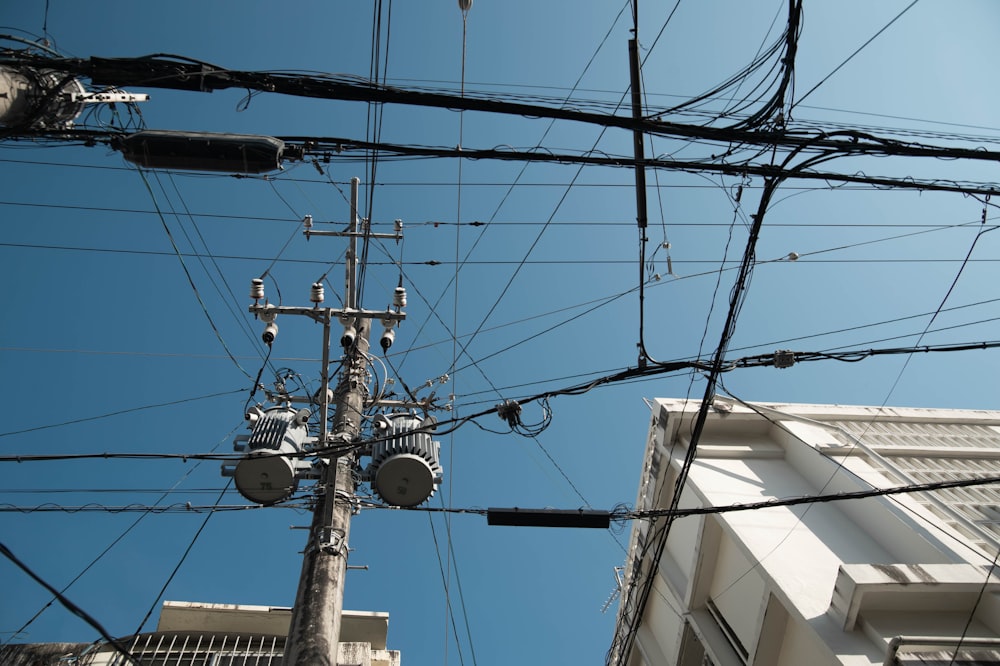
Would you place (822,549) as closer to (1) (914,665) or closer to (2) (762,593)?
(2) (762,593)

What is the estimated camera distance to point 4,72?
453 centimetres

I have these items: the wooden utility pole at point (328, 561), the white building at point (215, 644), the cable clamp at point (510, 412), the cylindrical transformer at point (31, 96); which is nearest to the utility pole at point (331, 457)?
the wooden utility pole at point (328, 561)

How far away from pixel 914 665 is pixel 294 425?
6.52 metres

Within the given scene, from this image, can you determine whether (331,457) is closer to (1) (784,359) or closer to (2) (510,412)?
(2) (510,412)

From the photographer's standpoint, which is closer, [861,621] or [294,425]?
[294,425]

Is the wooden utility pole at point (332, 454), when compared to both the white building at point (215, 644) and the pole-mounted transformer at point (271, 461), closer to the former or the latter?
the pole-mounted transformer at point (271, 461)

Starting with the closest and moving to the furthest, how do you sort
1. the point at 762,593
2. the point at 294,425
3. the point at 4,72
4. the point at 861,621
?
the point at 4,72
the point at 294,425
the point at 861,621
the point at 762,593

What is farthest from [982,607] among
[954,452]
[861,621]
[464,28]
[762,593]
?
[464,28]

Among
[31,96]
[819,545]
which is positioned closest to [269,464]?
[31,96]

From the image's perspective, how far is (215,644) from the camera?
9.91 metres

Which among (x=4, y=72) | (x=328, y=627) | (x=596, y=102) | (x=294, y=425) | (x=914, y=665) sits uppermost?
(x=596, y=102)

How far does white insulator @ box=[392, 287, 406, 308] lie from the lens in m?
→ 7.42

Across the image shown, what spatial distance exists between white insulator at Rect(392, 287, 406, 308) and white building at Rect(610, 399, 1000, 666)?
3.89 metres

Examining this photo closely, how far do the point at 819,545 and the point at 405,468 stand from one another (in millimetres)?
6276
